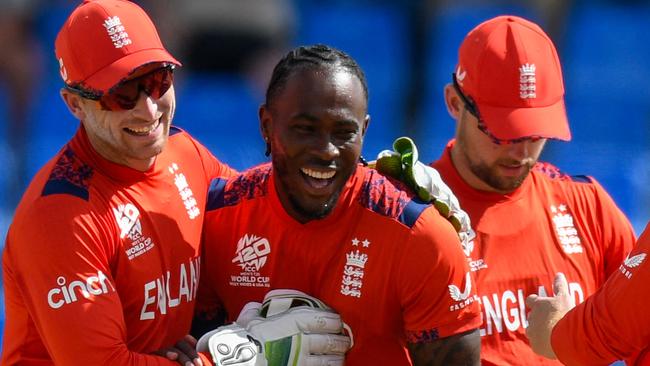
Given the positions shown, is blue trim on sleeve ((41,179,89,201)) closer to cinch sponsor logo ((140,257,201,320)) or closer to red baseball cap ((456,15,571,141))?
cinch sponsor logo ((140,257,201,320))

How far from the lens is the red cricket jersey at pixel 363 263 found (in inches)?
171

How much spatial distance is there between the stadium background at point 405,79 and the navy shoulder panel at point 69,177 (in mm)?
5400

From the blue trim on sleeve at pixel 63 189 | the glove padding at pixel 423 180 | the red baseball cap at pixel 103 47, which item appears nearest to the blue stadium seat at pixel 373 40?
the glove padding at pixel 423 180

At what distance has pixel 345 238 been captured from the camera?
445cm

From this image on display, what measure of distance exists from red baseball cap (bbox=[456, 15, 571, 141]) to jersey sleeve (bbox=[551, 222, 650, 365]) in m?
0.85

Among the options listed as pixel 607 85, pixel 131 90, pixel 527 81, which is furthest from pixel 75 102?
pixel 607 85

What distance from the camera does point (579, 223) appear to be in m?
4.88

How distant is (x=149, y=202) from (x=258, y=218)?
1.21 ft

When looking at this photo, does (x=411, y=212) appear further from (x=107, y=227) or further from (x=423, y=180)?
(x=107, y=227)

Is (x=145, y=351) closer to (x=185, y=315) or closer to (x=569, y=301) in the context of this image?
(x=185, y=315)

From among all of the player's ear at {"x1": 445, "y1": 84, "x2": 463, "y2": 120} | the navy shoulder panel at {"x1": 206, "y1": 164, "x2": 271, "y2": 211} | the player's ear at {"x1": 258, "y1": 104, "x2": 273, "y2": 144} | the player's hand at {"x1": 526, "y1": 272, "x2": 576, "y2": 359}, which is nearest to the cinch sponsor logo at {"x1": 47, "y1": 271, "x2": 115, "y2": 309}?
the navy shoulder panel at {"x1": 206, "y1": 164, "x2": 271, "y2": 211}

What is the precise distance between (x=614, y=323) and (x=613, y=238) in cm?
99

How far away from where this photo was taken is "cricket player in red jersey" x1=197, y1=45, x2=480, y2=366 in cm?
430

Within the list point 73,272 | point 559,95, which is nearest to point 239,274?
point 73,272
